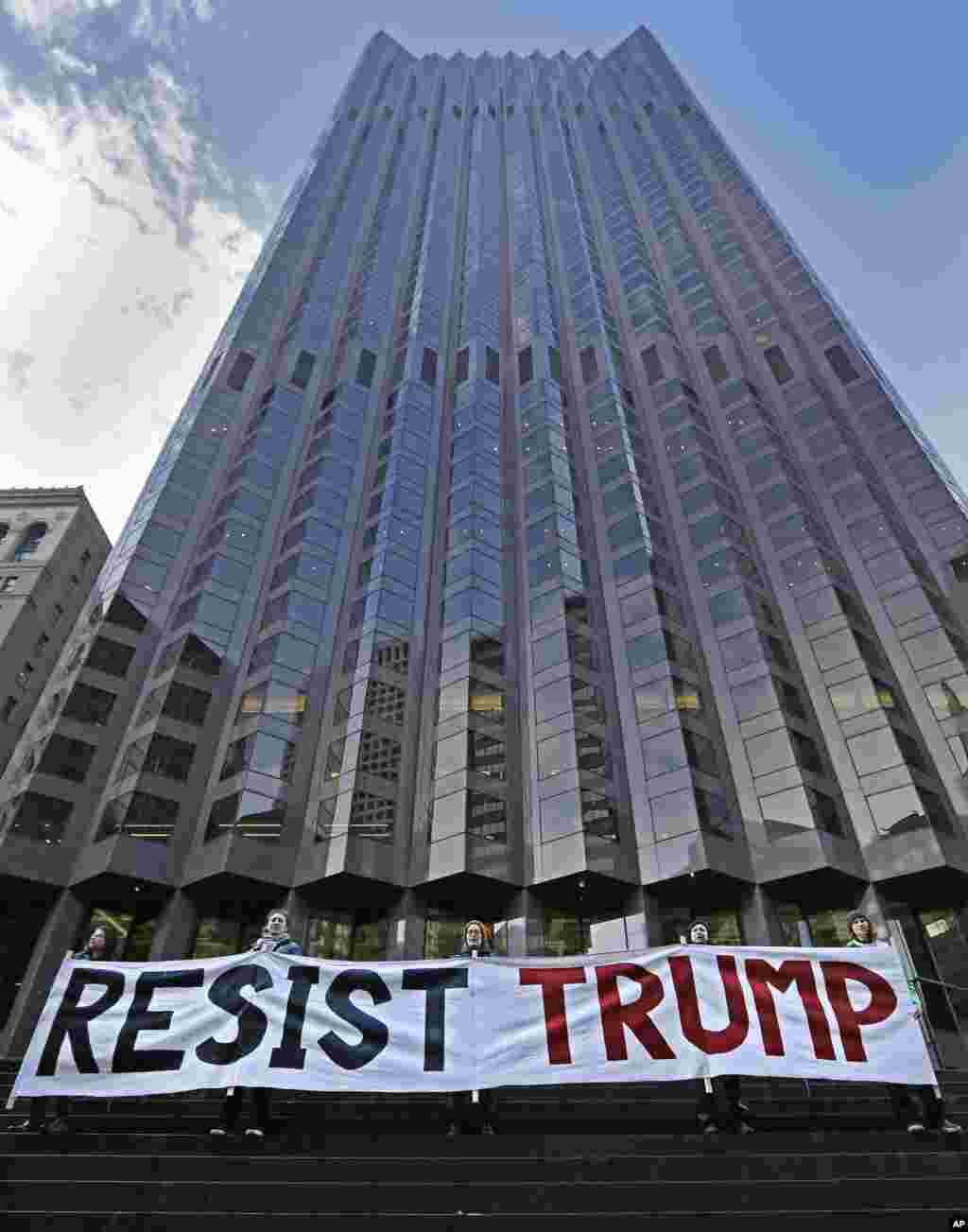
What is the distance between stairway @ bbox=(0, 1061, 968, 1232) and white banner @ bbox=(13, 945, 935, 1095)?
63 cm

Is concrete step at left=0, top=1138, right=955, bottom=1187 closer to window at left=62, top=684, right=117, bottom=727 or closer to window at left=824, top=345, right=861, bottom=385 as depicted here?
window at left=62, top=684, right=117, bottom=727

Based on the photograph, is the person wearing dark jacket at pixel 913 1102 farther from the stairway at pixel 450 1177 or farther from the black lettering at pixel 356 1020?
the black lettering at pixel 356 1020

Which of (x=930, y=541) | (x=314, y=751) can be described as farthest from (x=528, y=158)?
(x=314, y=751)

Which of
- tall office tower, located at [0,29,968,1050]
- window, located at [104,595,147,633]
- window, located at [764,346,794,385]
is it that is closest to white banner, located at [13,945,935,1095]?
tall office tower, located at [0,29,968,1050]

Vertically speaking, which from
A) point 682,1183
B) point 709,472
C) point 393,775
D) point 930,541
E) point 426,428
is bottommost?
point 682,1183

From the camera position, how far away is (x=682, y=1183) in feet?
26.6

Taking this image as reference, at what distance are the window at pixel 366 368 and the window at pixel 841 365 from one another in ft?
107

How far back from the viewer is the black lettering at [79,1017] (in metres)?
9.65

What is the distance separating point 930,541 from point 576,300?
3674 cm

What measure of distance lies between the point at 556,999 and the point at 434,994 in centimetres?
144

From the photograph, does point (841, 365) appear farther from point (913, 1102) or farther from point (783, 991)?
point (783, 991)

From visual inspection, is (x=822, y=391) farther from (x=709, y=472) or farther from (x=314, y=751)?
(x=314, y=751)

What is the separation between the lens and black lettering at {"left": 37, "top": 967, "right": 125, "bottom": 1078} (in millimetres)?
9648

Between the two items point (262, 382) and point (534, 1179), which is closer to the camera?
point (534, 1179)
